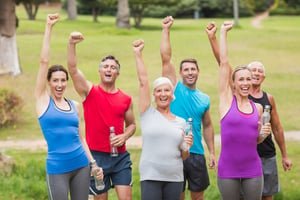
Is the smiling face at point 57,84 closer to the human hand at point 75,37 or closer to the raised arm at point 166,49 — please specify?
the human hand at point 75,37

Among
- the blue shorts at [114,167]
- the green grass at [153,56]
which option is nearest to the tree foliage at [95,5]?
the green grass at [153,56]

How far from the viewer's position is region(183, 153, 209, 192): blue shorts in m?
6.93

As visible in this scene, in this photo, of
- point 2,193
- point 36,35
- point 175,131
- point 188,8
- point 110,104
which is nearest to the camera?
point 175,131

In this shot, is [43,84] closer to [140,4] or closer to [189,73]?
[189,73]

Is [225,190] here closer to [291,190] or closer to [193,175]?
[193,175]

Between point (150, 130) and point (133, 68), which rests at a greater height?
point (150, 130)

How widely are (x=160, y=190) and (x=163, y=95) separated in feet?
2.90

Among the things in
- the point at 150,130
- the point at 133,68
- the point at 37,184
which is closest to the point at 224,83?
the point at 150,130

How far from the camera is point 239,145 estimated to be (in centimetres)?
609

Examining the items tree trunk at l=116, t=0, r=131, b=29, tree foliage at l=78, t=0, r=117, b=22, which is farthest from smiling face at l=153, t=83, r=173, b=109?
Result: tree foliage at l=78, t=0, r=117, b=22

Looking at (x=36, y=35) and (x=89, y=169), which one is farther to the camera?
(x=36, y=35)

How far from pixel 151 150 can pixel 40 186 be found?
10.8 feet

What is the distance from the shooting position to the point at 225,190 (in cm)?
615

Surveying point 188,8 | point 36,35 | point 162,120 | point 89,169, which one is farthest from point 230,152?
point 188,8
